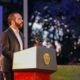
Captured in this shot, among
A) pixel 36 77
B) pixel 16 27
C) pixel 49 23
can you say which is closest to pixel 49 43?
pixel 49 23

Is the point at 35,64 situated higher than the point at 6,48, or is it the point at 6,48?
the point at 6,48

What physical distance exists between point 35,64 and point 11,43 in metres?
0.63

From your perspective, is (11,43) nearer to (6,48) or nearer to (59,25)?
(6,48)

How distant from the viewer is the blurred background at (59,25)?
9555mm

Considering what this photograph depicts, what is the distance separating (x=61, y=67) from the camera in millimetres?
8969

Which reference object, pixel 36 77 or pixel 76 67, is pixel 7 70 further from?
pixel 76 67

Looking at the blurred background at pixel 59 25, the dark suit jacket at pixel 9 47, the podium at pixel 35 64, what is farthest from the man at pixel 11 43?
the blurred background at pixel 59 25

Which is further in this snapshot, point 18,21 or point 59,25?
point 59,25

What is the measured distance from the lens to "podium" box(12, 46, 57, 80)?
2955mm

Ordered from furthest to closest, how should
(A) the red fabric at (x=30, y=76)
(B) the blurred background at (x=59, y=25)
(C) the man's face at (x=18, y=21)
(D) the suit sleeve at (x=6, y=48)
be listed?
(B) the blurred background at (x=59, y=25) → (C) the man's face at (x=18, y=21) → (D) the suit sleeve at (x=6, y=48) → (A) the red fabric at (x=30, y=76)

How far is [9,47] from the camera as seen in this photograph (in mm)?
3492

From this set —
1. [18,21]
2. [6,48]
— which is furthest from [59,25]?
[6,48]

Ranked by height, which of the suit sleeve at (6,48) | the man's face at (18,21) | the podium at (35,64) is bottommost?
the podium at (35,64)

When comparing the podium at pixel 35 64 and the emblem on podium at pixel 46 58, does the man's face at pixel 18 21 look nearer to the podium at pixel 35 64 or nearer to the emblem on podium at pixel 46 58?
the podium at pixel 35 64
